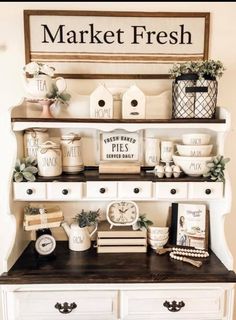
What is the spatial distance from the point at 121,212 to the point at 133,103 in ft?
Result: 1.93

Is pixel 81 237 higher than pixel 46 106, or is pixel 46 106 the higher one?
pixel 46 106

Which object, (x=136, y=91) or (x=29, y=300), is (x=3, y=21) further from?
(x=29, y=300)

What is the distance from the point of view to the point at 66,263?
1572 mm

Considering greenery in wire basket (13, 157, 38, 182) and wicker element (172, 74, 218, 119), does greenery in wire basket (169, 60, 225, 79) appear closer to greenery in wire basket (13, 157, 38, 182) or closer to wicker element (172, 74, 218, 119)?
wicker element (172, 74, 218, 119)

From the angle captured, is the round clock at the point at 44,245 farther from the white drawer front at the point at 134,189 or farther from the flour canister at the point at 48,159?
the white drawer front at the point at 134,189

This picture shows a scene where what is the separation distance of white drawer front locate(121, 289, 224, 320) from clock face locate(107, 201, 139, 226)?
378mm

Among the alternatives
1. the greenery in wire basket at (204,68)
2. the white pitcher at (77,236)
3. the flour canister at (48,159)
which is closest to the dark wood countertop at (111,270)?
the white pitcher at (77,236)

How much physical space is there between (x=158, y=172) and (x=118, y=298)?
0.63 m

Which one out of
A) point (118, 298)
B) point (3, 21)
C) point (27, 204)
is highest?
point (3, 21)

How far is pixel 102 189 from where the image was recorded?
5.07ft

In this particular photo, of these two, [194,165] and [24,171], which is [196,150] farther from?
[24,171]

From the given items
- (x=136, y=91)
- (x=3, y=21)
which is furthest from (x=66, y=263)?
(x=3, y=21)

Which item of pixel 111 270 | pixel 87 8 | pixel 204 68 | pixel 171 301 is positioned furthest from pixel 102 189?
pixel 87 8

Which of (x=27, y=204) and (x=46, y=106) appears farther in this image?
(x=27, y=204)
